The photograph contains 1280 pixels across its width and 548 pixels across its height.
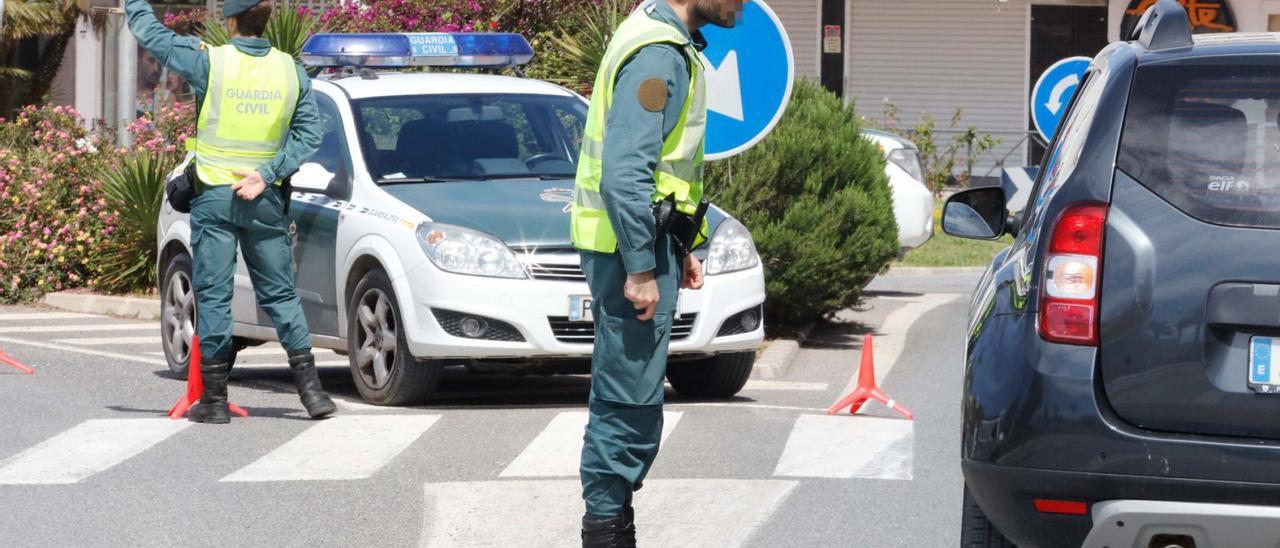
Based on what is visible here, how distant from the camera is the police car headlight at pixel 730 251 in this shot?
9.54m

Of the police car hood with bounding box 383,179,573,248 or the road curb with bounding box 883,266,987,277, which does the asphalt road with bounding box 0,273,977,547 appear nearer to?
the police car hood with bounding box 383,179,573,248

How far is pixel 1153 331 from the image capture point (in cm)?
443

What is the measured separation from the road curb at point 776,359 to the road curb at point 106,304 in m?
5.00

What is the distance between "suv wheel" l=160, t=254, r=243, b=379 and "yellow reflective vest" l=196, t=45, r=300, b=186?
178 centimetres

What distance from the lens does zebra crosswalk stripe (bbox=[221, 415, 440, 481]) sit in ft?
25.2

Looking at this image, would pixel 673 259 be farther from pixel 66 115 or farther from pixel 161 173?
pixel 66 115

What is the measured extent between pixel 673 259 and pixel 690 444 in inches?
Result: 128

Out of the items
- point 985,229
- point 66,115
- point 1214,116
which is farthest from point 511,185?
point 66,115

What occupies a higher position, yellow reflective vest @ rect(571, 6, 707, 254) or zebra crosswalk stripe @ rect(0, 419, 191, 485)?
yellow reflective vest @ rect(571, 6, 707, 254)

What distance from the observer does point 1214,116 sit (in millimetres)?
4566

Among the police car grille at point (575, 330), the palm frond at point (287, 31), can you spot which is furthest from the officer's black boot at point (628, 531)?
the palm frond at point (287, 31)

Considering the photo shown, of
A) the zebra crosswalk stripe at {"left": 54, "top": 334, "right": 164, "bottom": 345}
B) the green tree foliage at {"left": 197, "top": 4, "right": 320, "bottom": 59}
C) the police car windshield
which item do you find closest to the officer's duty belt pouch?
the police car windshield

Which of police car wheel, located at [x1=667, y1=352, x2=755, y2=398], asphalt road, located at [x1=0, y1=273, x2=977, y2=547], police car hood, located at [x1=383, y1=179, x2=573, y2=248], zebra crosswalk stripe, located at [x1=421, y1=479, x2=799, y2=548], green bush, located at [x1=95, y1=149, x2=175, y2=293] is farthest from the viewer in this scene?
green bush, located at [x1=95, y1=149, x2=175, y2=293]

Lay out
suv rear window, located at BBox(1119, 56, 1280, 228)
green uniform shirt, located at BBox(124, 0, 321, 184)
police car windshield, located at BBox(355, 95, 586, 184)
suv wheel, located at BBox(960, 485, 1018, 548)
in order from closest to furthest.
Answer: suv rear window, located at BBox(1119, 56, 1280, 228)
suv wheel, located at BBox(960, 485, 1018, 548)
green uniform shirt, located at BBox(124, 0, 321, 184)
police car windshield, located at BBox(355, 95, 586, 184)
